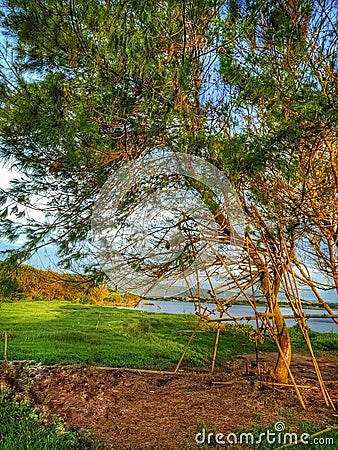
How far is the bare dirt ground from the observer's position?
86.1 inches

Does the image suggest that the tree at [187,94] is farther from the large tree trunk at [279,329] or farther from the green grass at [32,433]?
the green grass at [32,433]

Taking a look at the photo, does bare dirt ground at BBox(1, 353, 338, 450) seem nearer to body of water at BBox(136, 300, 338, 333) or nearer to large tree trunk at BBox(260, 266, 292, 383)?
large tree trunk at BBox(260, 266, 292, 383)

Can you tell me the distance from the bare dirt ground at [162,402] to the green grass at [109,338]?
0.59 meters

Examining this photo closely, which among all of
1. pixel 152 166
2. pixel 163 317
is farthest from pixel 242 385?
pixel 163 317

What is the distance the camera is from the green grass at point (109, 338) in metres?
4.15

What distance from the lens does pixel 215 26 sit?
210 cm

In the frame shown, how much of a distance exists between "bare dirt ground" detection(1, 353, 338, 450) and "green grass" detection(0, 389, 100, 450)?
10 cm

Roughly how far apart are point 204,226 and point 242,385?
1.22 metres

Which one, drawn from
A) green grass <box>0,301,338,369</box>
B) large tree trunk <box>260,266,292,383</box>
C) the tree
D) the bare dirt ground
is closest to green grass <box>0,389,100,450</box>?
the bare dirt ground

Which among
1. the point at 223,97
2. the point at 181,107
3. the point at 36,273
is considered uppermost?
the point at 223,97

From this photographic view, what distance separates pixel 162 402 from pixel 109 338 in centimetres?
241

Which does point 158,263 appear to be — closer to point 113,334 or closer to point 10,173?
point 10,173

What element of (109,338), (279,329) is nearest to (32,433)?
(279,329)

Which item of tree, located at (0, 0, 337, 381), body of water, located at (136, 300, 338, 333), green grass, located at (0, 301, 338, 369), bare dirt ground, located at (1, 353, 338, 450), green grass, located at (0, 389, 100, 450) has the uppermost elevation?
tree, located at (0, 0, 337, 381)
